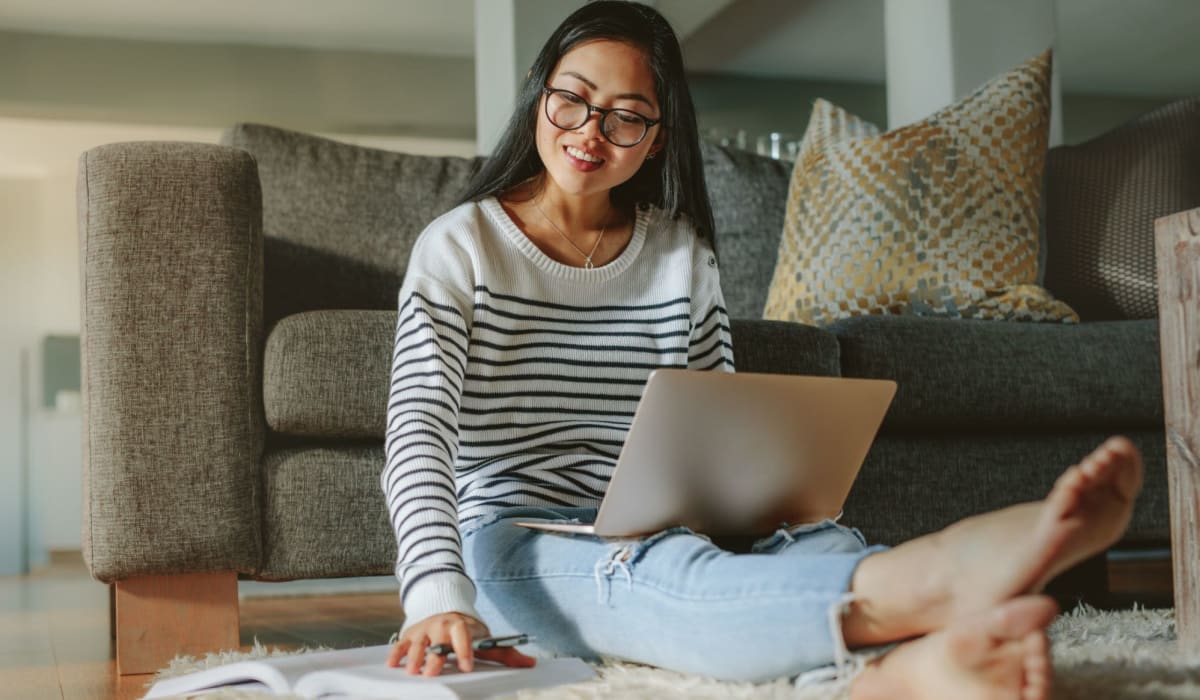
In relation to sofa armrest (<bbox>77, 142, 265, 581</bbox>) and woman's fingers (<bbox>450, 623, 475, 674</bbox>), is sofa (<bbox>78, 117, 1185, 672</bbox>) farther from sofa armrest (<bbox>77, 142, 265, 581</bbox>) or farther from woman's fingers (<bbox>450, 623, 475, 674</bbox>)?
woman's fingers (<bbox>450, 623, 475, 674</bbox>)

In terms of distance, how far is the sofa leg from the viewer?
1489 mm

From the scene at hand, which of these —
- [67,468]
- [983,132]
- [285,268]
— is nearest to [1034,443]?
[983,132]

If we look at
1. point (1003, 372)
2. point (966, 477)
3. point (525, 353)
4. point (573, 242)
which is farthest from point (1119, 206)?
point (525, 353)

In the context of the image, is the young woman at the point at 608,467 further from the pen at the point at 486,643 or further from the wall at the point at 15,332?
the wall at the point at 15,332

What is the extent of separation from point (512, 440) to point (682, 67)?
49cm

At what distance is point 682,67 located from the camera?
1.43 metres

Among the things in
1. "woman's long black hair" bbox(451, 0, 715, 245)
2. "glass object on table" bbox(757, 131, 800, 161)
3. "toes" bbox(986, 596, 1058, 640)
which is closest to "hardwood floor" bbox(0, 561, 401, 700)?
"woman's long black hair" bbox(451, 0, 715, 245)

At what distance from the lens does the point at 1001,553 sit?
0.80 meters

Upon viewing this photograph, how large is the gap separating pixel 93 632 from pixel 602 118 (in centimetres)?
132

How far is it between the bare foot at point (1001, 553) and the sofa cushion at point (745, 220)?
1.49 metres

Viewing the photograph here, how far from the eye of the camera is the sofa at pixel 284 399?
149 cm

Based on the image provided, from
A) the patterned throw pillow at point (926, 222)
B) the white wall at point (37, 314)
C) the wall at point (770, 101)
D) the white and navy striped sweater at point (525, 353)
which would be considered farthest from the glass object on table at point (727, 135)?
the white and navy striped sweater at point (525, 353)

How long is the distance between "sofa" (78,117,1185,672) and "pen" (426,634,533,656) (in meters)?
0.56

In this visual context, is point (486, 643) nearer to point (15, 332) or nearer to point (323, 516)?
point (323, 516)
